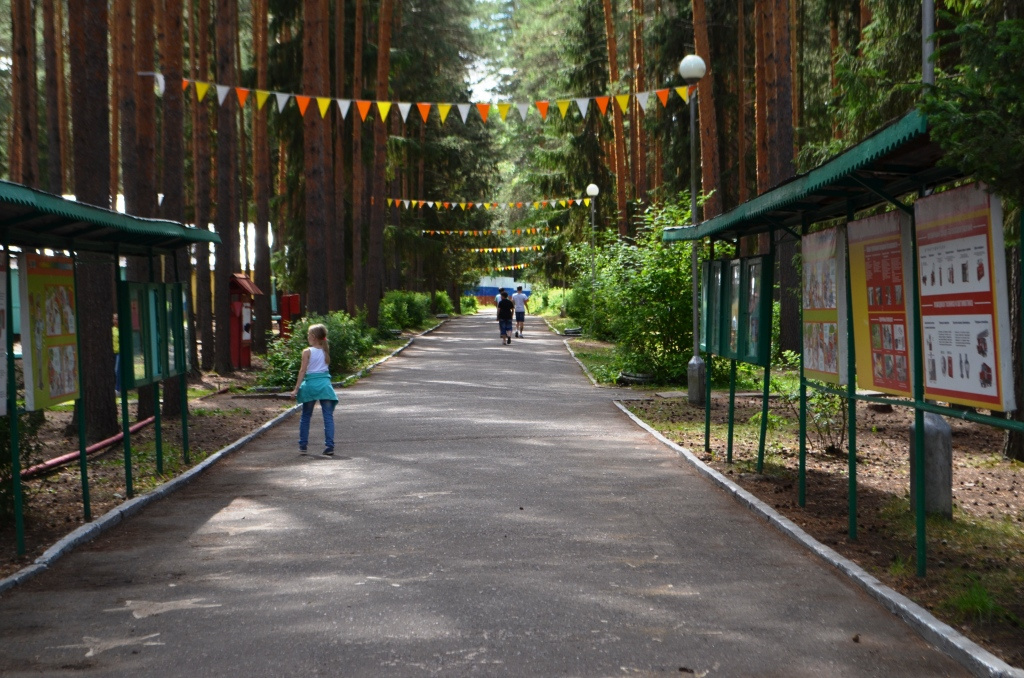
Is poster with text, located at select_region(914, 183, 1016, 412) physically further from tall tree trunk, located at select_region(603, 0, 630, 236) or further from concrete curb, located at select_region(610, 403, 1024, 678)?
tall tree trunk, located at select_region(603, 0, 630, 236)

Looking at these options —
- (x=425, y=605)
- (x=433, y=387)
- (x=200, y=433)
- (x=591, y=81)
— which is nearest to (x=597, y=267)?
(x=433, y=387)

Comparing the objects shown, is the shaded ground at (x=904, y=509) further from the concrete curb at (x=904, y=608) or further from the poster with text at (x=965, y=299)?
the poster with text at (x=965, y=299)

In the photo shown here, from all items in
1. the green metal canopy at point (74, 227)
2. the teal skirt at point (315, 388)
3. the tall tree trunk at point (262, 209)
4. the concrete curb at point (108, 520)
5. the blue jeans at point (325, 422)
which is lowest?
the concrete curb at point (108, 520)

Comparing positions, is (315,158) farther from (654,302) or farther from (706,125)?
(706,125)

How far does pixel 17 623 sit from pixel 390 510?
3606 mm

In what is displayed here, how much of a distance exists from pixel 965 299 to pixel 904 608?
5.61ft

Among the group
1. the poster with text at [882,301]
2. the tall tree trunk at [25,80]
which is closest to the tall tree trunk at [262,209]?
the tall tree trunk at [25,80]

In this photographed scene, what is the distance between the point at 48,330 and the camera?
8.05m

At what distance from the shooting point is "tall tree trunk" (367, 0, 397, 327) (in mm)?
32281

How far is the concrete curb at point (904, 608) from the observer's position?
4.84 metres

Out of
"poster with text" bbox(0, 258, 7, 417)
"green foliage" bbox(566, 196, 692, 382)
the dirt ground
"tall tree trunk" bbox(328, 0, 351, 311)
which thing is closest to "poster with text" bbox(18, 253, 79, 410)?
"poster with text" bbox(0, 258, 7, 417)

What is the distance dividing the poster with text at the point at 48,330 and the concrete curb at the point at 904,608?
18.6 ft

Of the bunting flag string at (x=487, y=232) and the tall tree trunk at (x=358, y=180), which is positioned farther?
the bunting flag string at (x=487, y=232)

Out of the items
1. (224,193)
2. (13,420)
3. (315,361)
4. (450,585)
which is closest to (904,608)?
(450,585)
